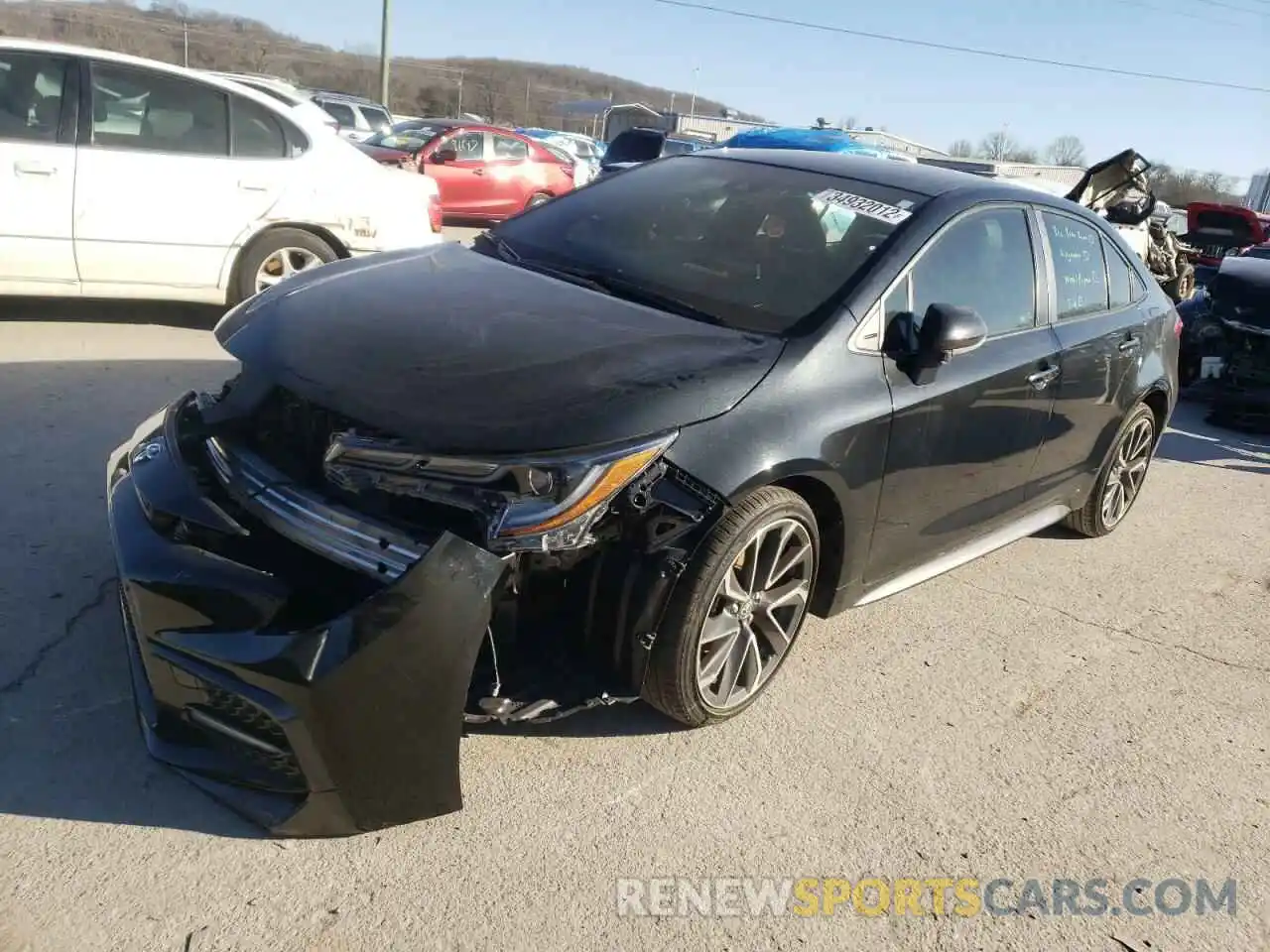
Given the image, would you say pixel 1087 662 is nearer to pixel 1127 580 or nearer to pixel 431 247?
pixel 1127 580

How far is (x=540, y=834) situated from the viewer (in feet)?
8.56

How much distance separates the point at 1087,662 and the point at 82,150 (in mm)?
5952

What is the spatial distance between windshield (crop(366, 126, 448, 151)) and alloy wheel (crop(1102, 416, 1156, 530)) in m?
12.4

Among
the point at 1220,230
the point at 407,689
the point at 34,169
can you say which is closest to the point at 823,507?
the point at 407,689

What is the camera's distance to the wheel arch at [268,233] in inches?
257

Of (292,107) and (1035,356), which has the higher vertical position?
(292,107)

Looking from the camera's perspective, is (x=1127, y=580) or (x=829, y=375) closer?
(x=829, y=375)

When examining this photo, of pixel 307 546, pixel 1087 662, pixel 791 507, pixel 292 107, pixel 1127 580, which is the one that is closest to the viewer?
pixel 307 546

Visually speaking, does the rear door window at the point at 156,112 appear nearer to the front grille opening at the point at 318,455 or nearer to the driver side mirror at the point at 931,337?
the front grille opening at the point at 318,455

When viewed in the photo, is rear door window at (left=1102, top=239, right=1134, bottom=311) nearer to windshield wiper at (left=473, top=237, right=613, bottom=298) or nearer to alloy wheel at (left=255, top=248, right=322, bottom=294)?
windshield wiper at (left=473, top=237, right=613, bottom=298)

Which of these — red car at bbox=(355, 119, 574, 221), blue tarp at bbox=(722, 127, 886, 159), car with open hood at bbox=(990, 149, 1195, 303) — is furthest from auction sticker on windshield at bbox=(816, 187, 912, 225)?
red car at bbox=(355, 119, 574, 221)

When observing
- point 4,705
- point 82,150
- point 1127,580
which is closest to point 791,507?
point 4,705

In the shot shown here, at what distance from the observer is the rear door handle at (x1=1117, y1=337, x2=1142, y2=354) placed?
4590 millimetres

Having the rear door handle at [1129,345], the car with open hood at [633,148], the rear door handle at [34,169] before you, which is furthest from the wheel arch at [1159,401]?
the rear door handle at [34,169]
